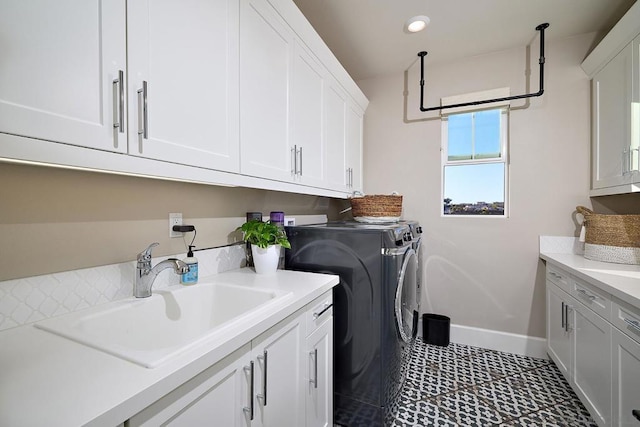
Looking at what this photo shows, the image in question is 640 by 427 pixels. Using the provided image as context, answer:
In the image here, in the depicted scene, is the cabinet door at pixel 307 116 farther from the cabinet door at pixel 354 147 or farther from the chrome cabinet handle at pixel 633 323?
the chrome cabinet handle at pixel 633 323

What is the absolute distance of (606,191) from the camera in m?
2.09

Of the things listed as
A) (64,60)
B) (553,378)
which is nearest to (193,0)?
(64,60)

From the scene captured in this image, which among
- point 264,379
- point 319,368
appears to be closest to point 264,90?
point 264,379

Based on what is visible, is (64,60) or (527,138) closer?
(64,60)

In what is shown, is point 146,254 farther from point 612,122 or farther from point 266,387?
point 612,122

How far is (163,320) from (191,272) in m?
0.24

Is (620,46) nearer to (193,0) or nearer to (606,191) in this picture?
(606,191)

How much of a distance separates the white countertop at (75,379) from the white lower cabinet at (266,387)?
0.18 ft

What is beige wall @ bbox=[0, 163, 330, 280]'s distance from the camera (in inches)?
33.7

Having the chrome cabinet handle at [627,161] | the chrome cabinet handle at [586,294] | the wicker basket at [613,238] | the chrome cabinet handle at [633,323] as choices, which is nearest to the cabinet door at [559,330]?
the chrome cabinet handle at [586,294]

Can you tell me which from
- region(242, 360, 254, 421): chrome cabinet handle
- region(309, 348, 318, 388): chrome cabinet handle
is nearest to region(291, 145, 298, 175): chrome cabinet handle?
region(309, 348, 318, 388): chrome cabinet handle

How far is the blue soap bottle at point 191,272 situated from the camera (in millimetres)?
1315

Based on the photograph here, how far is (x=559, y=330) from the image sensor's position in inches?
82.4

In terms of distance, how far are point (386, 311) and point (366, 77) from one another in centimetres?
253
